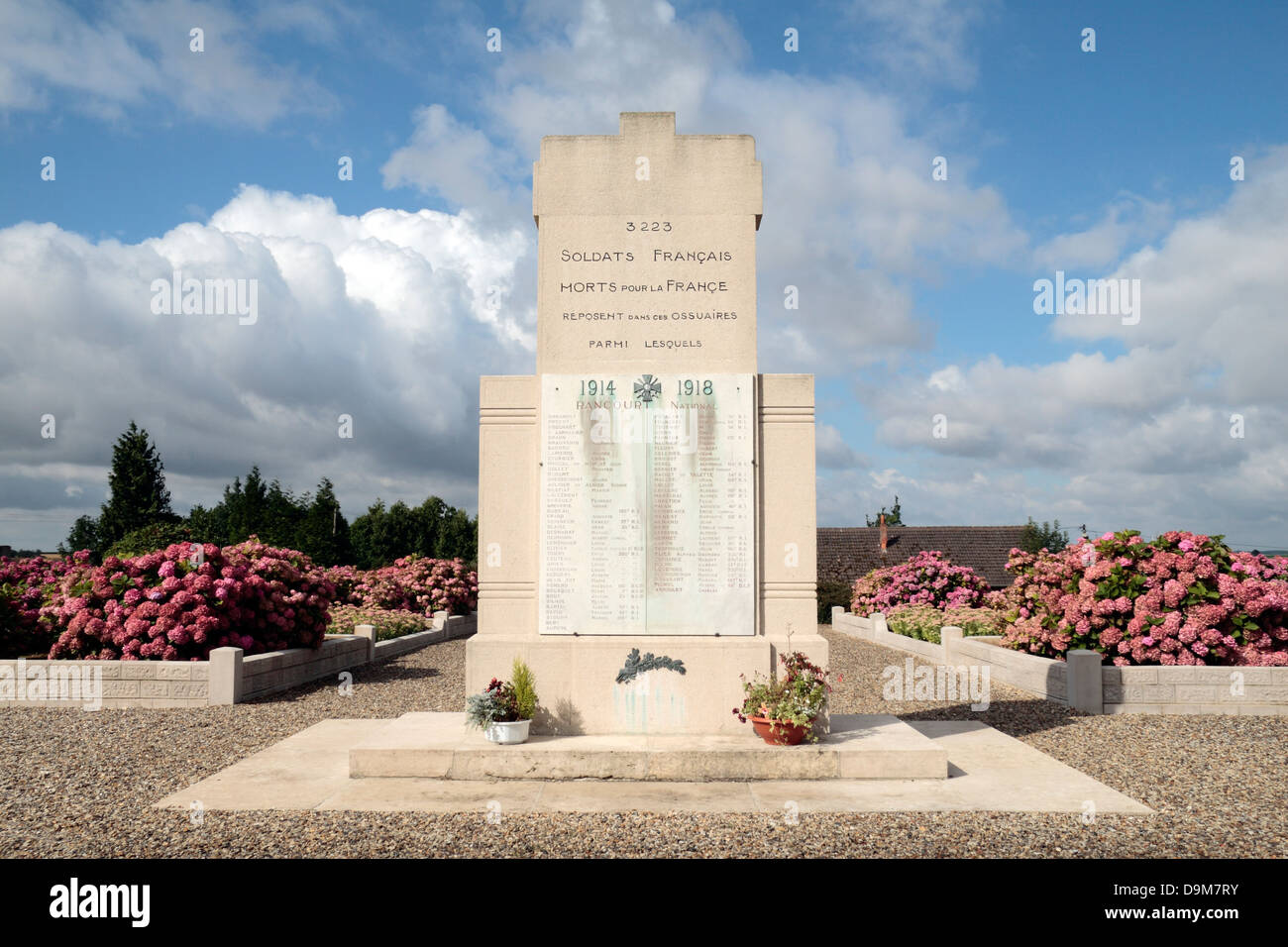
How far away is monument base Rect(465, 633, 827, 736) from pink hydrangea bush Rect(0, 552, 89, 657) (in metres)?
8.52

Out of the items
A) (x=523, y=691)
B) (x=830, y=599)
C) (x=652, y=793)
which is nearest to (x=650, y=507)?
(x=523, y=691)

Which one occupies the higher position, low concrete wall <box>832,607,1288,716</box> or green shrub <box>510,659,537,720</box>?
green shrub <box>510,659,537,720</box>

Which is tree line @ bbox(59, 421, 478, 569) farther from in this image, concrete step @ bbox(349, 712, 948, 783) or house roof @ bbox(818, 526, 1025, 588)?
concrete step @ bbox(349, 712, 948, 783)

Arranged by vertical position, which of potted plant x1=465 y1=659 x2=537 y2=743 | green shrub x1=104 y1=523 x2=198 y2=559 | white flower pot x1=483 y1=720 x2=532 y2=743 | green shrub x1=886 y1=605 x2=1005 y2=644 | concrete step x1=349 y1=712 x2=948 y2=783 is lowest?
green shrub x1=886 y1=605 x2=1005 y2=644

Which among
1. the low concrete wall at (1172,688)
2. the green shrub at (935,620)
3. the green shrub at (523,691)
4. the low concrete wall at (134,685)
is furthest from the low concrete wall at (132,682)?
the green shrub at (935,620)

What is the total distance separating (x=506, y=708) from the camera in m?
6.47

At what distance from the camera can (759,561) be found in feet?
22.6

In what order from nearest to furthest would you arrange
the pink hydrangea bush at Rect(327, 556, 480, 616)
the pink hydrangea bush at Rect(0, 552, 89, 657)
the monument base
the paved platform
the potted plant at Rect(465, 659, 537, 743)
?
the paved platform → the potted plant at Rect(465, 659, 537, 743) → the monument base → the pink hydrangea bush at Rect(0, 552, 89, 657) → the pink hydrangea bush at Rect(327, 556, 480, 616)

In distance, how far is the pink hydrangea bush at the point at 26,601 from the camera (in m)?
11.3

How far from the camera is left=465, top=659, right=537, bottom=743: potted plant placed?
252 inches

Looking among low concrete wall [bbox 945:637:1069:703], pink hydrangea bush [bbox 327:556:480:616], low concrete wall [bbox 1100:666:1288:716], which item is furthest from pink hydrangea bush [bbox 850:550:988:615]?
pink hydrangea bush [bbox 327:556:480:616]

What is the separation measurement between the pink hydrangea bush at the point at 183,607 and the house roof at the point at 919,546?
22.8m

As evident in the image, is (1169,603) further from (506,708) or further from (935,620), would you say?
(506,708)
